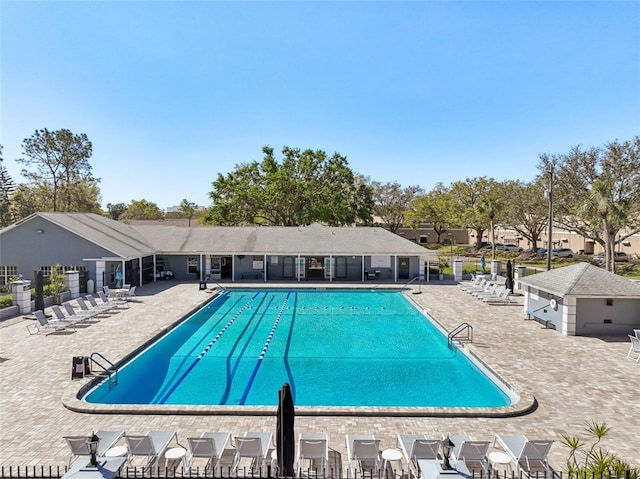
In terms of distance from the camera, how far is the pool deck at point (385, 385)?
7.85 meters

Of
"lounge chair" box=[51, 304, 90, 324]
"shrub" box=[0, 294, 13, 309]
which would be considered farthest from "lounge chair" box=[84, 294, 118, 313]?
"shrub" box=[0, 294, 13, 309]

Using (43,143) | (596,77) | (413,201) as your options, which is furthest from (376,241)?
(43,143)

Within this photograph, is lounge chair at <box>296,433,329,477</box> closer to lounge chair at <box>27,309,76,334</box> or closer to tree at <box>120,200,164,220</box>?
lounge chair at <box>27,309,76,334</box>

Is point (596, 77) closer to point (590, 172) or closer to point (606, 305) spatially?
point (606, 305)

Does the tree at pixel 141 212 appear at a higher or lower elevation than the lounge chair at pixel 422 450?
higher

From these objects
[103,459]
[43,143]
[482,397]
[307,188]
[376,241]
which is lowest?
[482,397]

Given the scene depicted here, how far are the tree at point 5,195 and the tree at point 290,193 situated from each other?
23.0m

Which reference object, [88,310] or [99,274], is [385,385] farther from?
[99,274]

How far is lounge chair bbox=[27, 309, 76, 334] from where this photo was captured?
51.4 ft

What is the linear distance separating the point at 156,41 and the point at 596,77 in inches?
838

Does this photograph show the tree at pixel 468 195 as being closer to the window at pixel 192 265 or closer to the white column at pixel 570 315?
the window at pixel 192 265

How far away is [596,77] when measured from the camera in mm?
20156

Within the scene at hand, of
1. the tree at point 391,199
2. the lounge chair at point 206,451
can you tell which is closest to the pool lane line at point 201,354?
the lounge chair at point 206,451

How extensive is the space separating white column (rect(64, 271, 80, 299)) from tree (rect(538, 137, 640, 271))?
33007mm
